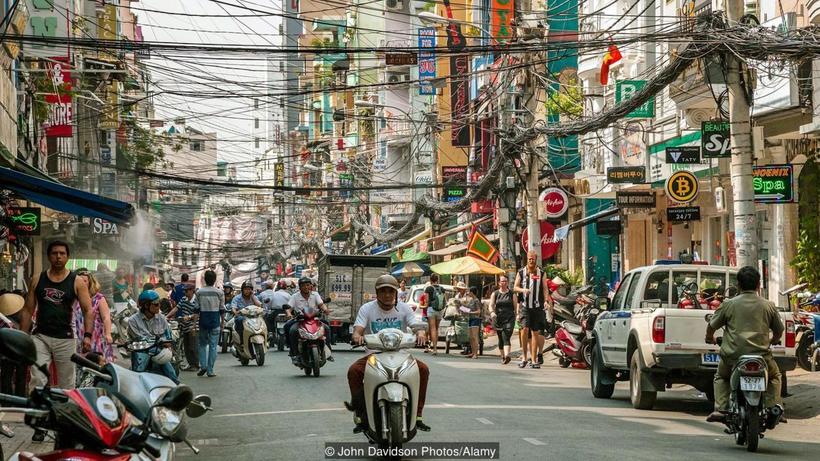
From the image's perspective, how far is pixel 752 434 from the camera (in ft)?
41.3

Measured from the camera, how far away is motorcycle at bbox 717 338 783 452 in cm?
1262

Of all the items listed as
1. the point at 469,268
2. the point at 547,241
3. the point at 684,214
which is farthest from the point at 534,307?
the point at 547,241

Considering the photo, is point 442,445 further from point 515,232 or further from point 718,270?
point 515,232

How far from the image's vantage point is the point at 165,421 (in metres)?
6.01

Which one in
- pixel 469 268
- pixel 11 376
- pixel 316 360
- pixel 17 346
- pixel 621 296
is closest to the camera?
pixel 17 346

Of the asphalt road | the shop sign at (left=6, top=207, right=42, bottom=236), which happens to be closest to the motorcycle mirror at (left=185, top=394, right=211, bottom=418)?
the asphalt road

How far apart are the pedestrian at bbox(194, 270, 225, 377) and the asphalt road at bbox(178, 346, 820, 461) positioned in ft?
3.19

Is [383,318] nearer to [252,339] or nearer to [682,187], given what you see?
[252,339]

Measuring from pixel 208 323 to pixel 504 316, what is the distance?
7.60 m

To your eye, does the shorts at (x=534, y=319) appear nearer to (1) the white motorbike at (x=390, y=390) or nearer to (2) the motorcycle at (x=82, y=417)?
(1) the white motorbike at (x=390, y=390)

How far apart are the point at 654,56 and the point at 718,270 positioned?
919 inches

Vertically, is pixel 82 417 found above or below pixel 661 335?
above

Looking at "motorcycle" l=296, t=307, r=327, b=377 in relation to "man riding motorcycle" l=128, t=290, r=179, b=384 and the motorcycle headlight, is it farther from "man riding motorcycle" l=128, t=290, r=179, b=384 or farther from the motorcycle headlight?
the motorcycle headlight

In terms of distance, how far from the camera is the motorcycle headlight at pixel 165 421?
5.92 m
